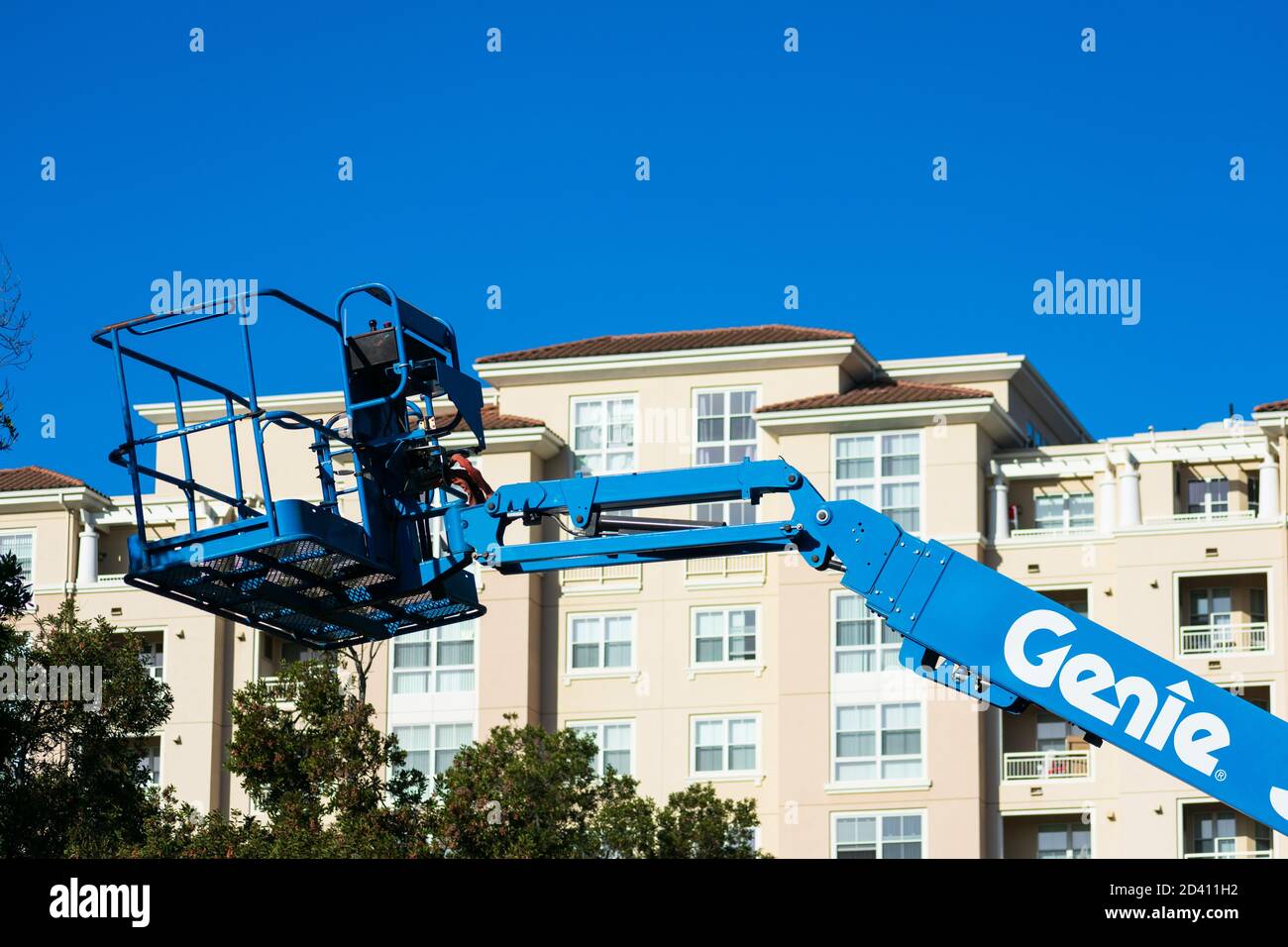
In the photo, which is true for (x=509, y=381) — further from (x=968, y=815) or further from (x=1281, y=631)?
(x=1281, y=631)

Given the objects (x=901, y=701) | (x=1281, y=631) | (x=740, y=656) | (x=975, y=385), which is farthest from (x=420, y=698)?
(x=1281, y=631)

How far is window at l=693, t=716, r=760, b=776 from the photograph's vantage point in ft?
195

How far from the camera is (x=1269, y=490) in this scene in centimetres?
5756

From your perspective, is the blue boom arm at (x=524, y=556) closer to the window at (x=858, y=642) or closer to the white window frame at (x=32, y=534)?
the window at (x=858, y=642)

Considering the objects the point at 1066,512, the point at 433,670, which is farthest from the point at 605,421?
the point at 1066,512

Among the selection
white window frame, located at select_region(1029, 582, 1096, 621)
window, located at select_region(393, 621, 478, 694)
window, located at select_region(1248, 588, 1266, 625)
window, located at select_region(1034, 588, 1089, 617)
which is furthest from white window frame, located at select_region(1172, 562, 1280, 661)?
window, located at select_region(393, 621, 478, 694)

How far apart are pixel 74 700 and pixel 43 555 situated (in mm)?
27692

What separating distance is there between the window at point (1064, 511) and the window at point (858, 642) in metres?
5.76

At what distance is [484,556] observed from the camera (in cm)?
1766

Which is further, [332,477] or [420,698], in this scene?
[420,698]

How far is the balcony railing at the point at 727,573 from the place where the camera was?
6084 cm

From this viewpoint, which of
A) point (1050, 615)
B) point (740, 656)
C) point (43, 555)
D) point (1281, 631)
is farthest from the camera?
point (43, 555)
